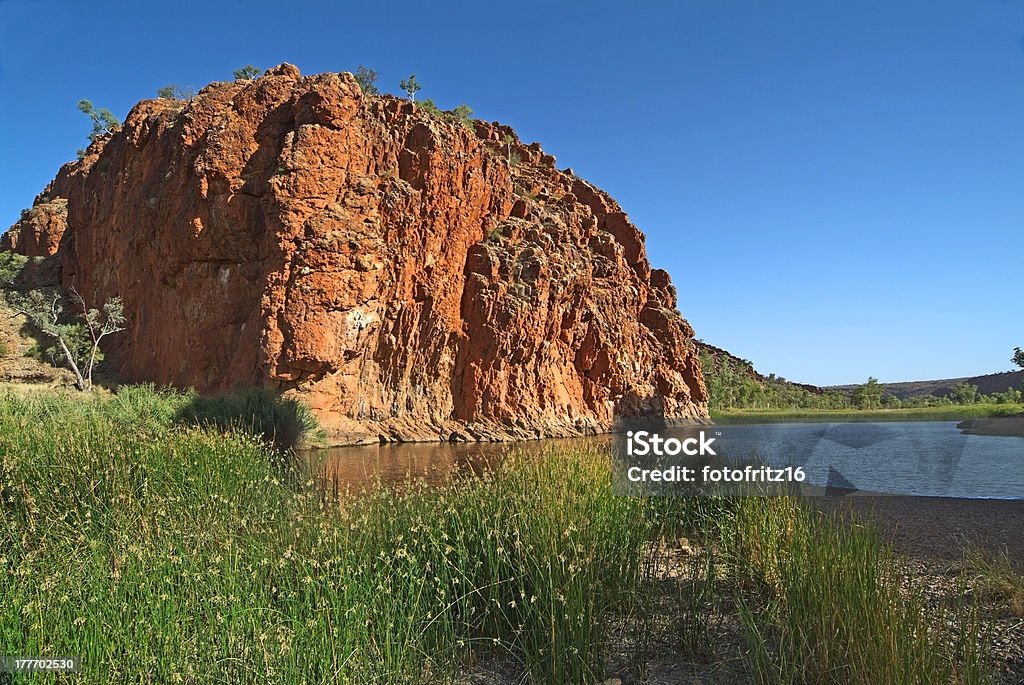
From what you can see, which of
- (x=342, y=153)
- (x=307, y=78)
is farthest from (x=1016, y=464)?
(x=307, y=78)

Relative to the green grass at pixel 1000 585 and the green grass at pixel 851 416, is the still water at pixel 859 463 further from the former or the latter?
the green grass at pixel 851 416

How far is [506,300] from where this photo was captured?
40.8 metres

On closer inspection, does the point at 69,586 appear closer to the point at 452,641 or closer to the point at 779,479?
the point at 452,641

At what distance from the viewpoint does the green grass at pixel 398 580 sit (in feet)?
12.6

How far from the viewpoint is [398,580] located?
510 cm

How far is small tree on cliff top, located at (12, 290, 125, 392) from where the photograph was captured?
→ 33.6 meters

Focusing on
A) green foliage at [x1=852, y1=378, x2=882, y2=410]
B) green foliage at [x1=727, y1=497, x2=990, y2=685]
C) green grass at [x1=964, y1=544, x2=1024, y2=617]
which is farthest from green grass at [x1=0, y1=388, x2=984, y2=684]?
green foliage at [x1=852, y1=378, x2=882, y2=410]

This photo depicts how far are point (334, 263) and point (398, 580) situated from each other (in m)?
29.9

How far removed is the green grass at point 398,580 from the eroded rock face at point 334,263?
2610cm

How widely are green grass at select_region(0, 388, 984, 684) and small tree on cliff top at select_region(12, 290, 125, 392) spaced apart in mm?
31902

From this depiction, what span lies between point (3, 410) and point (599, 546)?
33.1 ft

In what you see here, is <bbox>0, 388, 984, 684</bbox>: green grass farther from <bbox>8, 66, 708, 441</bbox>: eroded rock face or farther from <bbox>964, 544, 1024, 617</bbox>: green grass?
<bbox>8, 66, 708, 441</bbox>: eroded rock face

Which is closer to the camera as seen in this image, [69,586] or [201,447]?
[69,586]

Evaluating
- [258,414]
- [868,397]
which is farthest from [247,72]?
[868,397]
